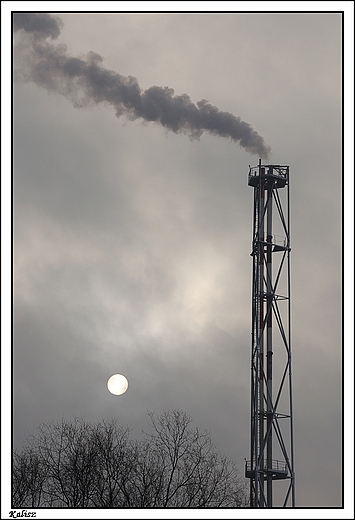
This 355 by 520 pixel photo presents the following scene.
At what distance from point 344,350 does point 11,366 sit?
10424 millimetres

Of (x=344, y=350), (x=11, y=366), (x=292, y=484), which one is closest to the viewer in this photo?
(x=11, y=366)

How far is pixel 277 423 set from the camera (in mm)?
40469

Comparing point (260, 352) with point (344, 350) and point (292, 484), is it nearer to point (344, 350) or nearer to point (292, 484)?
point (292, 484)

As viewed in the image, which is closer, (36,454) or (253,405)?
(253,405)

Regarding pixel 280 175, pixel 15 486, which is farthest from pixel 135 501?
pixel 280 175

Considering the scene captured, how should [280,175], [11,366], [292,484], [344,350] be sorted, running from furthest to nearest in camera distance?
1. [280,175]
2. [292,484]
3. [344,350]
4. [11,366]

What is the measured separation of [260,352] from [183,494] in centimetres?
757

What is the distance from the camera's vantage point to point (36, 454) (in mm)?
43906

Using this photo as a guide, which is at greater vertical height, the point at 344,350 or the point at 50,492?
the point at 344,350

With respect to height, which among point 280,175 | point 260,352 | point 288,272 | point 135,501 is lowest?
point 135,501

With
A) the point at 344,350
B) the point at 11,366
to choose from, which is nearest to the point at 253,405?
the point at 344,350

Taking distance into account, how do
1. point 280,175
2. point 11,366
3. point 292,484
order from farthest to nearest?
point 280,175, point 292,484, point 11,366

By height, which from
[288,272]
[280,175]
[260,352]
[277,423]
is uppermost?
[280,175]

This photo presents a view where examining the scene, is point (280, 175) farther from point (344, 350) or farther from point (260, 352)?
point (344, 350)
